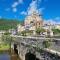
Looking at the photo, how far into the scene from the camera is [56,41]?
24.7m

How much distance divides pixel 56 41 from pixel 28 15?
113060 millimetres

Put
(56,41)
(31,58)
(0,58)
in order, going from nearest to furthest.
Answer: (56,41), (31,58), (0,58)

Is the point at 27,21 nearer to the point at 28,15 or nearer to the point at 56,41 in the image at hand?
the point at 28,15

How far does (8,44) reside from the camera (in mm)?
89438

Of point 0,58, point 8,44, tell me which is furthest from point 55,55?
point 8,44

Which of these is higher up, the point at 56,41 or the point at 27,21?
the point at 27,21

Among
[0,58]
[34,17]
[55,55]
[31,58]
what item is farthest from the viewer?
[34,17]

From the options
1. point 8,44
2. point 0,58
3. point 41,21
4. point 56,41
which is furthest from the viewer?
point 41,21

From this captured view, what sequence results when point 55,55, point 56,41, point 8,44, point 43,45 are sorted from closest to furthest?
point 55,55 < point 56,41 < point 43,45 < point 8,44

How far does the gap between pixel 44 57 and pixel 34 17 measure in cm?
10805

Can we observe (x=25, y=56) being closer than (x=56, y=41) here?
No

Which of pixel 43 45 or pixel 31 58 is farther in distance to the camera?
pixel 31 58

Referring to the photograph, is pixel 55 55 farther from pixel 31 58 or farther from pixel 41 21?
pixel 41 21

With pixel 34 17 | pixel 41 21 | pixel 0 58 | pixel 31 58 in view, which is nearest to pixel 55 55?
pixel 31 58
